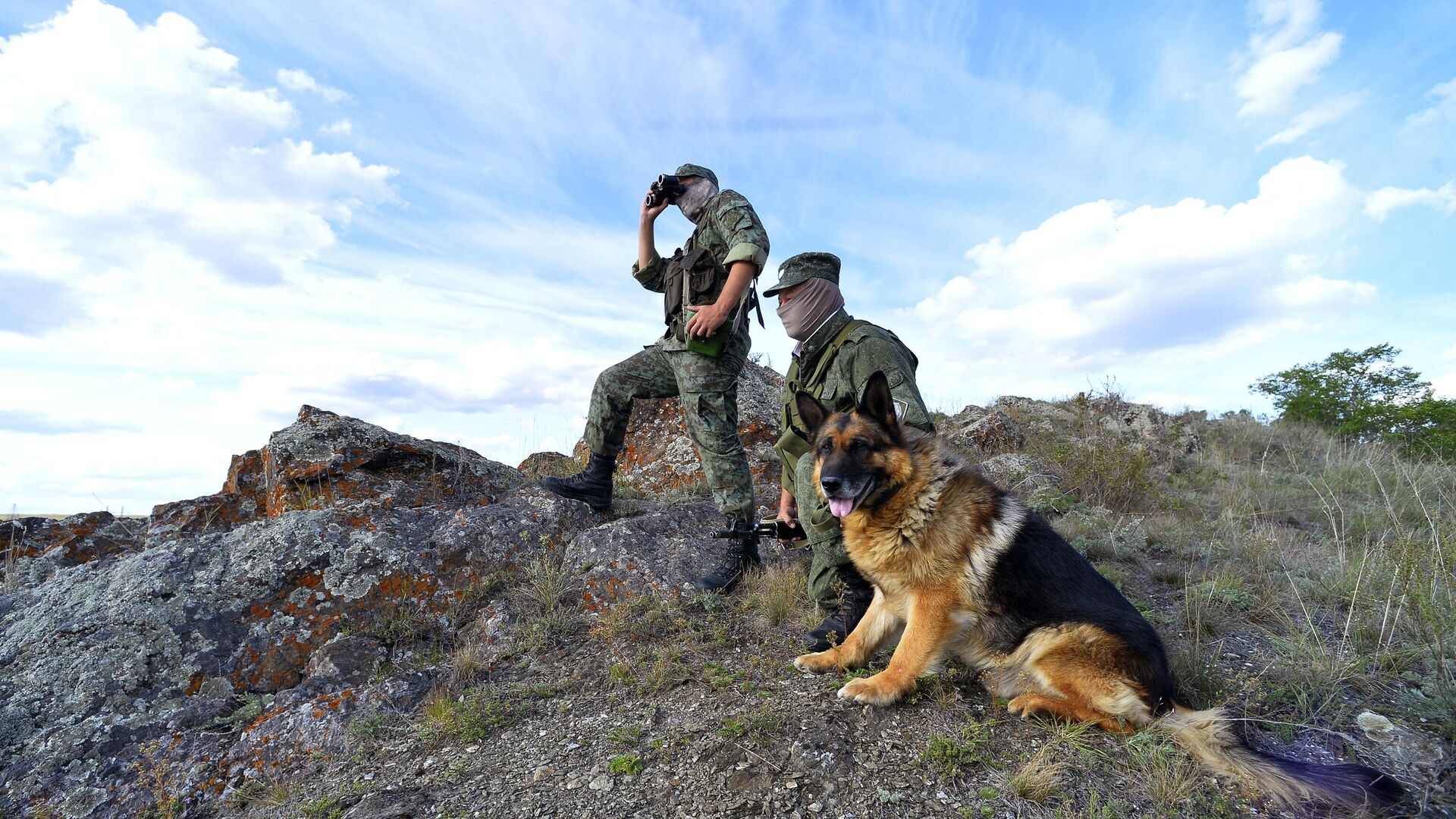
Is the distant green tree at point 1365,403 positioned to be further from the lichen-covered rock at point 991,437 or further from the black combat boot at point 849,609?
the black combat boot at point 849,609

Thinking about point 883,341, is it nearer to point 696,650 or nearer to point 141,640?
point 696,650

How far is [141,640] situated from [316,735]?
180 cm

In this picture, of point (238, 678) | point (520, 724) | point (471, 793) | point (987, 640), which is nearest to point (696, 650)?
point (520, 724)

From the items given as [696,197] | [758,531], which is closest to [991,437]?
[758,531]

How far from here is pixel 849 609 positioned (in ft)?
13.5

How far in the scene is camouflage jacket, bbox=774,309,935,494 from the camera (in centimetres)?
383

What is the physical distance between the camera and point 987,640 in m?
3.22

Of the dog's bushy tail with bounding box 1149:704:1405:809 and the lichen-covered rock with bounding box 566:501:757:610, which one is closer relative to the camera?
the dog's bushy tail with bounding box 1149:704:1405:809

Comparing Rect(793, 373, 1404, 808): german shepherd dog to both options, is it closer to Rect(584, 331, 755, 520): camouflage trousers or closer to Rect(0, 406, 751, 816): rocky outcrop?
Rect(584, 331, 755, 520): camouflage trousers

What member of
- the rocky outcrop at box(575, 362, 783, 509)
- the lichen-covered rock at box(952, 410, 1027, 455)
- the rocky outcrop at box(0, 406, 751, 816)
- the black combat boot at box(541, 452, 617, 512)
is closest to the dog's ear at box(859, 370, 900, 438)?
the rocky outcrop at box(0, 406, 751, 816)

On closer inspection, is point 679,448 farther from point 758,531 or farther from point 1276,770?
point 1276,770

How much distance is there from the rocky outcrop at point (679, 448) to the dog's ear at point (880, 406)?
3.28 metres

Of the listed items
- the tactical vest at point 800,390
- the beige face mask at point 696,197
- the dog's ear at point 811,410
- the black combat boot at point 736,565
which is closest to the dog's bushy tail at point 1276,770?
the dog's ear at point 811,410

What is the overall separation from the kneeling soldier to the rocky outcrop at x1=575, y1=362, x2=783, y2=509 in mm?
2365
